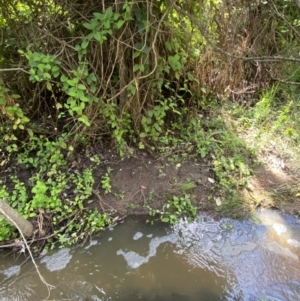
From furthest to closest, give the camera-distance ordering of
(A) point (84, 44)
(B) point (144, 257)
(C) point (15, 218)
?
(B) point (144, 257) → (A) point (84, 44) → (C) point (15, 218)

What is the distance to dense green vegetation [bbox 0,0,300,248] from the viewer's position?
281 cm

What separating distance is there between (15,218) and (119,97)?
1.43 metres

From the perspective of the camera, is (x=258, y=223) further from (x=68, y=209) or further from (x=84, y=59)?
(x=84, y=59)

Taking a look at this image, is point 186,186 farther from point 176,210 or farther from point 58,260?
point 58,260

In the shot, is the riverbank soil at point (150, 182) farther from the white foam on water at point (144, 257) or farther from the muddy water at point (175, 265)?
the white foam on water at point (144, 257)

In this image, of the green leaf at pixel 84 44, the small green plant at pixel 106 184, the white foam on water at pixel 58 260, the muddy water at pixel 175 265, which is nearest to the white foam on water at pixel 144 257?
the muddy water at pixel 175 265

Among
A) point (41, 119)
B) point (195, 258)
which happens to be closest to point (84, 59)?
point (41, 119)

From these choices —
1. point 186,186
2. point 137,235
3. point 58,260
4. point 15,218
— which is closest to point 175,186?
point 186,186

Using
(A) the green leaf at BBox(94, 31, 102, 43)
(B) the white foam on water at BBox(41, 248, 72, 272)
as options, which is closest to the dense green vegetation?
(A) the green leaf at BBox(94, 31, 102, 43)

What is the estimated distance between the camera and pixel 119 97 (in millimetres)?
3188

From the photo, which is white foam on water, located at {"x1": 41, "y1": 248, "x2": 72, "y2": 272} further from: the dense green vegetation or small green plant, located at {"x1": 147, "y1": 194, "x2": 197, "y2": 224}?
small green plant, located at {"x1": 147, "y1": 194, "x2": 197, "y2": 224}

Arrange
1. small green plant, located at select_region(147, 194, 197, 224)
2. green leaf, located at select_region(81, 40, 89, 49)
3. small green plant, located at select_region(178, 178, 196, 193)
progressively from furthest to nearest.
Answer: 1. small green plant, located at select_region(178, 178, 196, 193)
2. small green plant, located at select_region(147, 194, 197, 224)
3. green leaf, located at select_region(81, 40, 89, 49)

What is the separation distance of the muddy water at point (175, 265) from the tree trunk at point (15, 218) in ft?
0.91

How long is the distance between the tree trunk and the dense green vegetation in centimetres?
15
